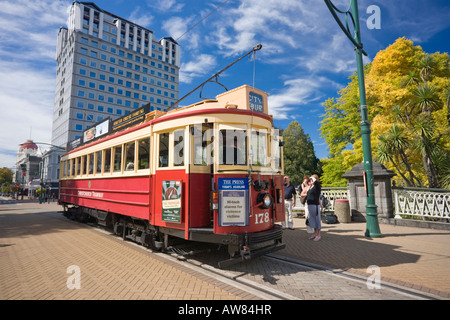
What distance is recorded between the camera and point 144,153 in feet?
20.6

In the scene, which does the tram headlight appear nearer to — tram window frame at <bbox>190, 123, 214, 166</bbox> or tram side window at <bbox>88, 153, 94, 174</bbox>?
tram window frame at <bbox>190, 123, 214, 166</bbox>

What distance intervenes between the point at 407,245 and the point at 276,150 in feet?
14.6

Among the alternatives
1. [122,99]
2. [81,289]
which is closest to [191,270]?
[81,289]

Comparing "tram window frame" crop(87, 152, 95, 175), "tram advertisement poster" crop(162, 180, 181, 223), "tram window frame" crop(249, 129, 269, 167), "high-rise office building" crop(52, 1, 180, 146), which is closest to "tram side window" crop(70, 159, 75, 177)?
"tram window frame" crop(87, 152, 95, 175)

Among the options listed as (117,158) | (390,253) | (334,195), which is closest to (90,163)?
(117,158)

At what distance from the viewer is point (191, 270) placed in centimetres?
486

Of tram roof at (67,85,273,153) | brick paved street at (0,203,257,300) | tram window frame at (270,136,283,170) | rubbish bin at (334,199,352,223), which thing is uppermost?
tram roof at (67,85,273,153)

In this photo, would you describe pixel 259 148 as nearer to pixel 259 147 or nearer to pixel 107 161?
pixel 259 147

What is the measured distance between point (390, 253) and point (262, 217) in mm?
3373

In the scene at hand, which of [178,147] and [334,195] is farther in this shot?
[334,195]

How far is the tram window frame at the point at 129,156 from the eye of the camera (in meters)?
6.75

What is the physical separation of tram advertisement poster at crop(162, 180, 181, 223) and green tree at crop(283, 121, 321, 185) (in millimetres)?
32615

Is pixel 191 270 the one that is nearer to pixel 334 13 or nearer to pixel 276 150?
pixel 276 150

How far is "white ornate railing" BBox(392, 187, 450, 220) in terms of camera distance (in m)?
9.12
